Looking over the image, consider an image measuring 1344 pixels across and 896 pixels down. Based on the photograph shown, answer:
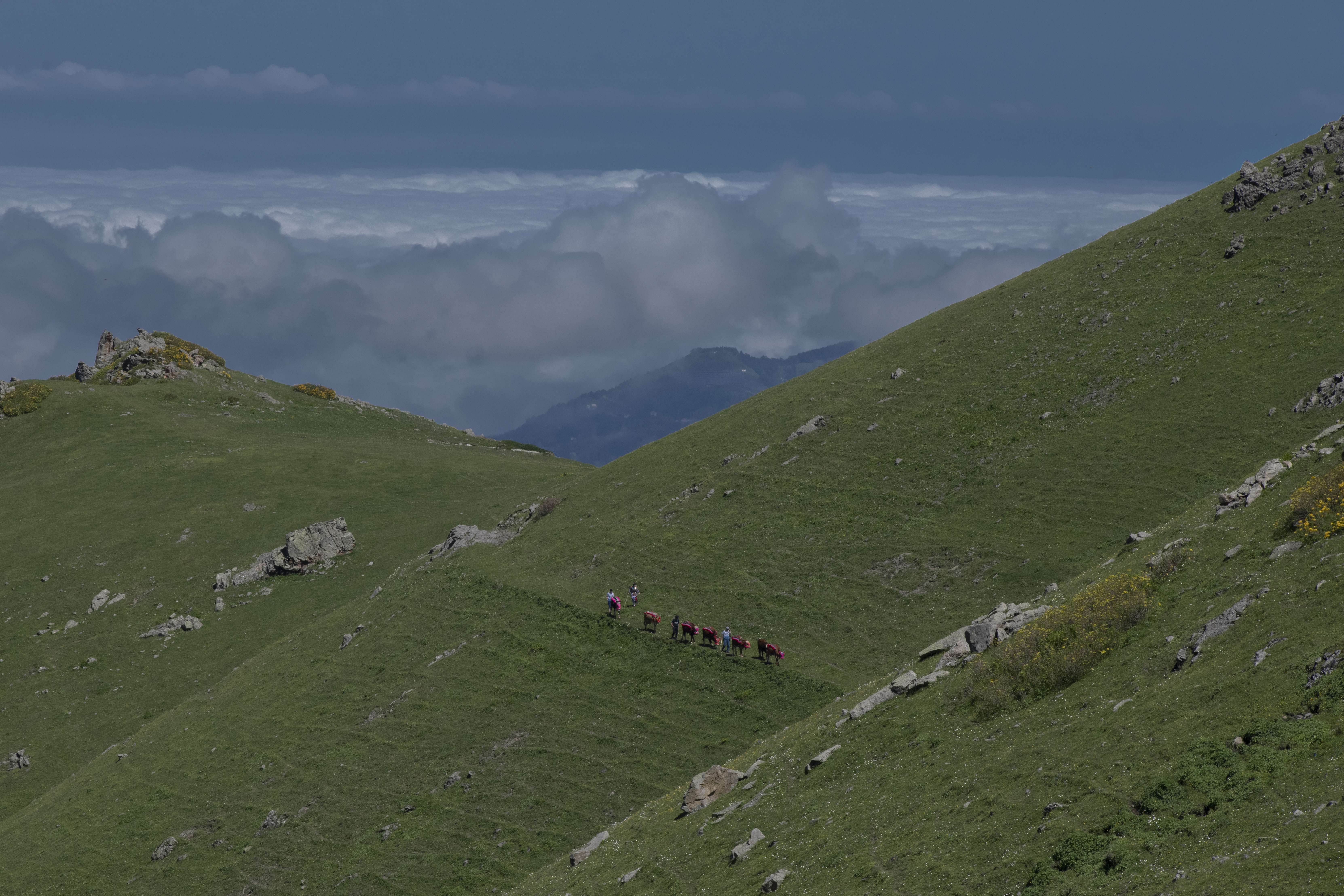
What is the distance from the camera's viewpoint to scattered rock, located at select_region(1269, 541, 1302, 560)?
30.1 m

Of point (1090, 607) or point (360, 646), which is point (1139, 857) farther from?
point (360, 646)

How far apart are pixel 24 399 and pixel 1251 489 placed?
448 ft

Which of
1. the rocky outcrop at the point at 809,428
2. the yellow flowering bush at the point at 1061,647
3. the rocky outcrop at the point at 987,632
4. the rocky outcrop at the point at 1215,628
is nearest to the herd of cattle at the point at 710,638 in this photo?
the rocky outcrop at the point at 987,632

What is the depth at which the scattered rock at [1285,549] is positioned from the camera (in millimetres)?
30078

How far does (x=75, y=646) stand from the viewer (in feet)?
263

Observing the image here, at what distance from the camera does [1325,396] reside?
58375 mm

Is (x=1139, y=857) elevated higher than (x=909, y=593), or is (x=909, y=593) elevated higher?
(x=1139, y=857)

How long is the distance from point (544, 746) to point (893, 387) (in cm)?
4189

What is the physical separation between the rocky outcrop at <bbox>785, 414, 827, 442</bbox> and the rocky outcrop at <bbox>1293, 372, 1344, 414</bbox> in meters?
31.3

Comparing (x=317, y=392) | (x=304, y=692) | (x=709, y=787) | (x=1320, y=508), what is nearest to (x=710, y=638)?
(x=709, y=787)

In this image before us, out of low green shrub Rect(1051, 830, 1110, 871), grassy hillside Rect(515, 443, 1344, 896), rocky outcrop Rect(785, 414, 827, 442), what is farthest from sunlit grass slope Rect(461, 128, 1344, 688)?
low green shrub Rect(1051, 830, 1110, 871)

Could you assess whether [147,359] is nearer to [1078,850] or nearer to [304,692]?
[304,692]

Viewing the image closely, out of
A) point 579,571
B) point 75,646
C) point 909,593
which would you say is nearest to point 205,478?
point 75,646

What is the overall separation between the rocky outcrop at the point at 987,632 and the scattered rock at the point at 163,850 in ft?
136
